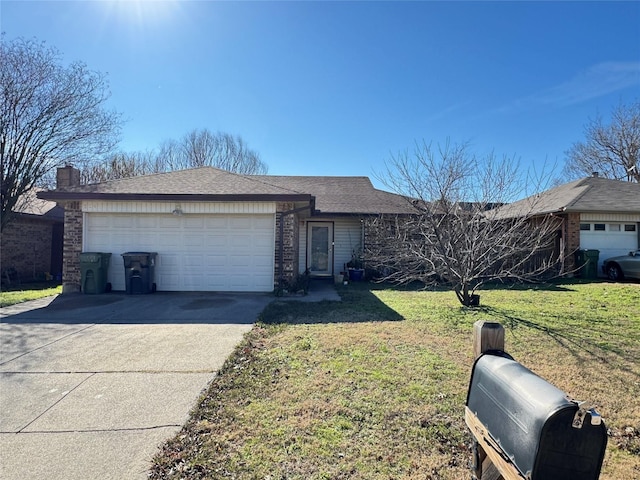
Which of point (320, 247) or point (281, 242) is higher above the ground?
point (281, 242)

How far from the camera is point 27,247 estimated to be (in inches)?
566

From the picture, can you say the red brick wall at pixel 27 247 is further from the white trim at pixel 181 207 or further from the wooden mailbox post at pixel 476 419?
the wooden mailbox post at pixel 476 419

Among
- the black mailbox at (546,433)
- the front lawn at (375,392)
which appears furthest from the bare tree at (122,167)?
the black mailbox at (546,433)

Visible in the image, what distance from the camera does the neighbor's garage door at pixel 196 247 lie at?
943 centimetres

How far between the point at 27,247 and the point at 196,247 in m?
10.1

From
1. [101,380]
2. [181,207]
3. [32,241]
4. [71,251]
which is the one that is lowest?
[101,380]

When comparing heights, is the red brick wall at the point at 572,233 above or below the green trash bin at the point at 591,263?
above

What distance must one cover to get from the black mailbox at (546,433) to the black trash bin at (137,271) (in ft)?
29.9

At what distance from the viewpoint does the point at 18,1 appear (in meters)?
8.83


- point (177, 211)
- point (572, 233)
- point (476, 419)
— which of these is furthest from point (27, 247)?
point (572, 233)

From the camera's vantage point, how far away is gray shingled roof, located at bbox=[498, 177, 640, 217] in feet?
42.4

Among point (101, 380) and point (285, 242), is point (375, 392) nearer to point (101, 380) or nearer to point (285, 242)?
point (101, 380)

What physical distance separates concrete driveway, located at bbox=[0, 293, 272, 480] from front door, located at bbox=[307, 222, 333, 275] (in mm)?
6625

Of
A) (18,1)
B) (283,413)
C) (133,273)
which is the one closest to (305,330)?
(283,413)
